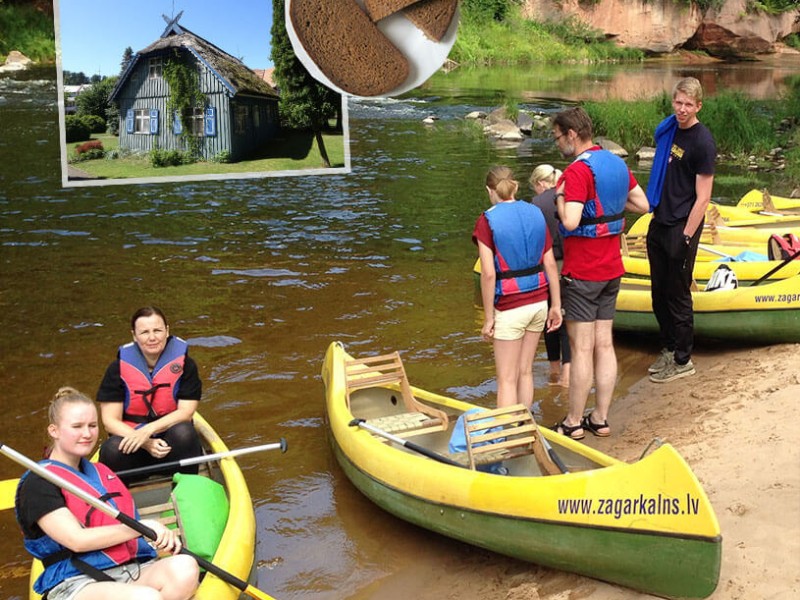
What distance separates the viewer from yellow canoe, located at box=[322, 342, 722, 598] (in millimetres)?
3258

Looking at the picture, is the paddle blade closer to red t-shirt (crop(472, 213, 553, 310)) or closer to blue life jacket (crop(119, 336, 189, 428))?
blue life jacket (crop(119, 336, 189, 428))

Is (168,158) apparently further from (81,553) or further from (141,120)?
(81,553)

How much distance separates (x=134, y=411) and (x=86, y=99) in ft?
5.26

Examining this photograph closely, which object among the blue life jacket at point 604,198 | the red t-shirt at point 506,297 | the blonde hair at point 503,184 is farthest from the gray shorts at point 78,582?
the blue life jacket at point 604,198

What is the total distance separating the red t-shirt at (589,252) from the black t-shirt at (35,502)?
283 cm

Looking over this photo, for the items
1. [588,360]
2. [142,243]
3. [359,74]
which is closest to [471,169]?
[142,243]

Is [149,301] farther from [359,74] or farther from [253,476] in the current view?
[359,74]

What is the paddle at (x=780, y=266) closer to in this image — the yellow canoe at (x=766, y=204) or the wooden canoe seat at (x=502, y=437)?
the wooden canoe seat at (x=502, y=437)

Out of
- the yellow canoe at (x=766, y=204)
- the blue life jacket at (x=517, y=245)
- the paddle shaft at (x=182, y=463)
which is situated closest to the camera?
the paddle shaft at (x=182, y=463)

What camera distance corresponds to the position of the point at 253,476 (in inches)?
205

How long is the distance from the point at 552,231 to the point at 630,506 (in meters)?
2.52

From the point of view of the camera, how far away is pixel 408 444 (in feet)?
14.1

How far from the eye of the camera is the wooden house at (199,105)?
3.08 metres

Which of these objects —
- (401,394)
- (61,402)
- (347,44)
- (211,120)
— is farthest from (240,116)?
(401,394)
